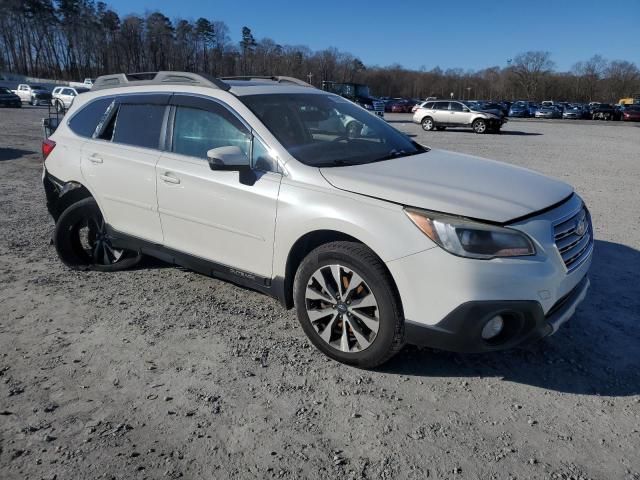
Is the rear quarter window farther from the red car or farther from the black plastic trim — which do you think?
the red car

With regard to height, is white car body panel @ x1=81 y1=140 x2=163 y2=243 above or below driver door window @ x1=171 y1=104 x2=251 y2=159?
below

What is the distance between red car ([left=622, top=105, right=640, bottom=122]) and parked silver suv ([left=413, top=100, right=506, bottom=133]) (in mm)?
26985

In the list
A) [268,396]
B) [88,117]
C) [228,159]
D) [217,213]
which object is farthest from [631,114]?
[268,396]

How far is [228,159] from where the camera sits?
127 inches

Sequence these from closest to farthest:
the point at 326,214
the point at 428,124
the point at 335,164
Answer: the point at 326,214 < the point at 335,164 < the point at 428,124

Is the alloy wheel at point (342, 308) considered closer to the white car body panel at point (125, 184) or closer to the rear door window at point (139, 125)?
the white car body panel at point (125, 184)

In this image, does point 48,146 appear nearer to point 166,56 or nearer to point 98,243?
point 98,243

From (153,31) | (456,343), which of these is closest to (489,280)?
(456,343)

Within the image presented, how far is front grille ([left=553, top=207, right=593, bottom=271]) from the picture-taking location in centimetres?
288

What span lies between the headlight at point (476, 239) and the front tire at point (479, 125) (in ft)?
84.8

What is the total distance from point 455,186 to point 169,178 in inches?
85.3

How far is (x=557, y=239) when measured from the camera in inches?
112

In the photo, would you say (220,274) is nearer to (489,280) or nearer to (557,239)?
(489,280)

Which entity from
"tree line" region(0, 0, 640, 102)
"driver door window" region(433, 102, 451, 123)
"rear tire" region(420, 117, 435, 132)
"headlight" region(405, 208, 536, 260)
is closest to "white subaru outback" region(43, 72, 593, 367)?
"headlight" region(405, 208, 536, 260)
